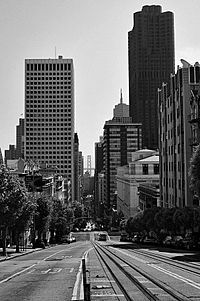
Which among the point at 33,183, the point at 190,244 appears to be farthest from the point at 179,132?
the point at 190,244

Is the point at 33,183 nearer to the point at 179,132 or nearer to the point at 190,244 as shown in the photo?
the point at 179,132

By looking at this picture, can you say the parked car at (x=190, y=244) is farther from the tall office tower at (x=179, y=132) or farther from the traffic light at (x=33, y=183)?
the traffic light at (x=33, y=183)

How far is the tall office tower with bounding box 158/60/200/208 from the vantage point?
A: 82.6 metres

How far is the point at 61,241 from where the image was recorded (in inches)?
4023

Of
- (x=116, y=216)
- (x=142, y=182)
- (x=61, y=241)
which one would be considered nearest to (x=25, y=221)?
(x=61, y=241)

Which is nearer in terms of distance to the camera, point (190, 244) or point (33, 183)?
point (190, 244)

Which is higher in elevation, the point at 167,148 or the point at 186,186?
the point at 167,148

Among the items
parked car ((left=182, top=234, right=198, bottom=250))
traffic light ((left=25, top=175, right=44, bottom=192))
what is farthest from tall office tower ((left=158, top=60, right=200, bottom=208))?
traffic light ((left=25, top=175, right=44, bottom=192))

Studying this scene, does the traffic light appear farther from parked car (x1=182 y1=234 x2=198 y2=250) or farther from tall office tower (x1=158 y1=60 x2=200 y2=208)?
parked car (x1=182 y1=234 x2=198 y2=250)

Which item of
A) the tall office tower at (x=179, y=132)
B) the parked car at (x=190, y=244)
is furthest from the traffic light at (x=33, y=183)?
the parked car at (x=190, y=244)

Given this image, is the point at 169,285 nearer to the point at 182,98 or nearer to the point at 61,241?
the point at 182,98

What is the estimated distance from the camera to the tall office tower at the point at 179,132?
82562 millimetres

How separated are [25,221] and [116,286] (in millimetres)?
37027

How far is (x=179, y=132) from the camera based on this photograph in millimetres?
87625
